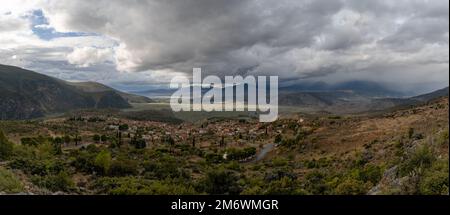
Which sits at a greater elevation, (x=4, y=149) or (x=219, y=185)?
(x=4, y=149)

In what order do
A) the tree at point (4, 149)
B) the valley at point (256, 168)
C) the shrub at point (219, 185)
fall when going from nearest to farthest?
1. the valley at point (256, 168)
2. the shrub at point (219, 185)
3. the tree at point (4, 149)

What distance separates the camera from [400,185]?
908cm

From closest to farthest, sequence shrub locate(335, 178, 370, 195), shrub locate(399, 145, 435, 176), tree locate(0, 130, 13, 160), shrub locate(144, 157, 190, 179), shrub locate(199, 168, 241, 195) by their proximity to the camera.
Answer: shrub locate(399, 145, 435, 176)
shrub locate(335, 178, 370, 195)
shrub locate(199, 168, 241, 195)
tree locate(0, 130, 13, 160)
shrub locate(144, 157, 190, 179)

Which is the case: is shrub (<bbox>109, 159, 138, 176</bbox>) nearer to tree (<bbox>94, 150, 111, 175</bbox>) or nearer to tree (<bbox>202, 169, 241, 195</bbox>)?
tree (<bbox>94, 150, 111, 175</bbox>)

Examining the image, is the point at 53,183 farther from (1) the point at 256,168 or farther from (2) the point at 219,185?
(1) the point at 256,168

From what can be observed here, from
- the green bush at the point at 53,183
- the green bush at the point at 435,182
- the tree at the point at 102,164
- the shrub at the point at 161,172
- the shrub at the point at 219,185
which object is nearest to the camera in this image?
the green bush at the point at 435,182

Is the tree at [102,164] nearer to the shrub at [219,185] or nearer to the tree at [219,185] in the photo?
the shrub at [219,185]

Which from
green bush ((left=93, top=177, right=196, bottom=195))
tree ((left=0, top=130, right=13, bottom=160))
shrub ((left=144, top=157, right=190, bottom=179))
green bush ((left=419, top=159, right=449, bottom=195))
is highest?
green bush ((left=419, top=159, right=449, bottom=195))

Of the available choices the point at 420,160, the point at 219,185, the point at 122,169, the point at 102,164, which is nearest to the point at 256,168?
the point at 122,169

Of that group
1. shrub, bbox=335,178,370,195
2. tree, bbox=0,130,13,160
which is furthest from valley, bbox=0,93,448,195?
tree, bbox=0,130,13,160

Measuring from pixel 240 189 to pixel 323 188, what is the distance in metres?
5.02

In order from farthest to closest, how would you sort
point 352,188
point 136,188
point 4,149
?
point 4,149
point 136,188
point 352,188

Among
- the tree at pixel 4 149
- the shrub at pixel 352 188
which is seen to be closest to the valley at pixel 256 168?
the shrub at pixel 352 188
